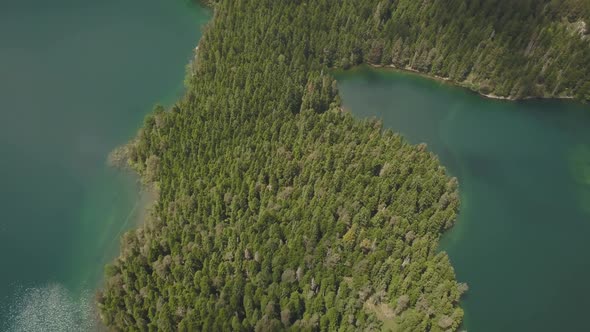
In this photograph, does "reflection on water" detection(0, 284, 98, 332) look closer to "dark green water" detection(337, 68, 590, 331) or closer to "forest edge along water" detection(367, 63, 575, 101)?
"dark green water" detection(337, 68, 590, 331)

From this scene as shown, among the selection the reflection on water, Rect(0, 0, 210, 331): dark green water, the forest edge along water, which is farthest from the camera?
the forest edge along water

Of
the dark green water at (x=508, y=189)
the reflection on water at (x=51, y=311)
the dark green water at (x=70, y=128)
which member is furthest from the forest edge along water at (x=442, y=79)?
the reflection on water at (x=51, y=311)

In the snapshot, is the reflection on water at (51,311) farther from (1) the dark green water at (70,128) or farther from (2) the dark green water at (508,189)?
(2) the dark green water at (508,189)

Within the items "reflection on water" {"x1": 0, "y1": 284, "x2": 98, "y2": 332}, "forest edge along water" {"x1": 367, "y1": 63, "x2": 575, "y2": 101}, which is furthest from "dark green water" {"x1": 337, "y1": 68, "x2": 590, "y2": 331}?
"reflection on water" {"x1": 0, "y1": 284, "x2": 98, "y2": 332}

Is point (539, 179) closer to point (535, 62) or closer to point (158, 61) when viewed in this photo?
point (535, 62)

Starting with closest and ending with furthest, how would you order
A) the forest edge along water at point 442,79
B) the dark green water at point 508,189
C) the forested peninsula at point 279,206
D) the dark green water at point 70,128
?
the forested peninsula at point 279,206, the dark green water at point 70,128, the dark green water at point 508,189, the forest edge along water at point 442,79

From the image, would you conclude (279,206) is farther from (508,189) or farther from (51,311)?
(508,189)
